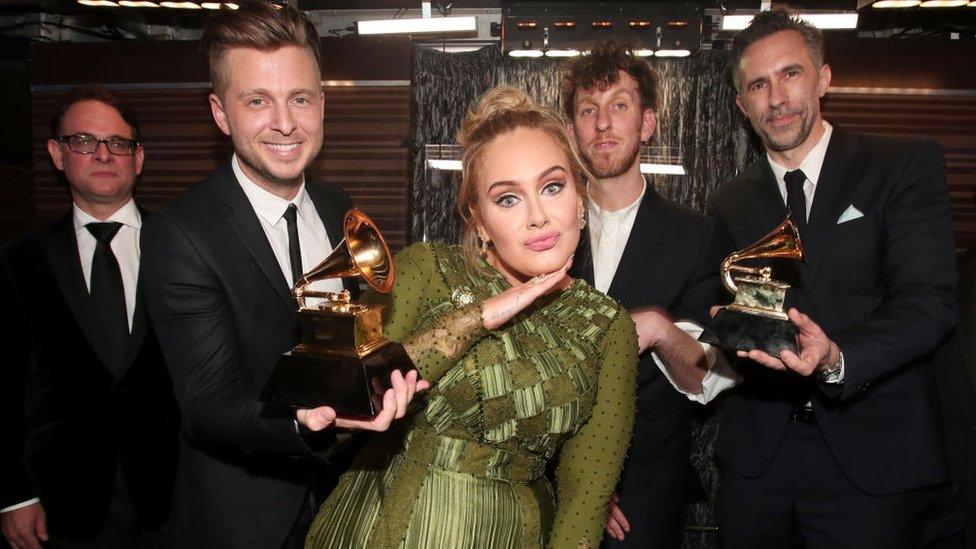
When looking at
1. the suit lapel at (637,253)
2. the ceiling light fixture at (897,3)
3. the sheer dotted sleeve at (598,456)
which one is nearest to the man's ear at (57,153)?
the suit lapel at (637,253)

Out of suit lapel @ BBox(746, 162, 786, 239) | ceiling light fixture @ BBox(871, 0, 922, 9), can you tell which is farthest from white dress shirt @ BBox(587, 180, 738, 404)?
ceiling light fixture @ BBox(871, 0, 922, 9)

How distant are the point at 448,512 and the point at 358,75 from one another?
14.6ft

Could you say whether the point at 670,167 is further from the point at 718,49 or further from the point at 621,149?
the point at 621,149

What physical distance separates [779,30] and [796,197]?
729 millimetres

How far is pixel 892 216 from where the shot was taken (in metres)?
2.63

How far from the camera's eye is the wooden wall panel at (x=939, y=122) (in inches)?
212

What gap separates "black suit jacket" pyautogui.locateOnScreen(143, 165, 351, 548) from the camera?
2.07 meters

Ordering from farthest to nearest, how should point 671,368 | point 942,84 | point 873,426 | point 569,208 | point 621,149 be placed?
point 942,84 → point 621,149 → point 671,368 → point 873,426 → point 569,208

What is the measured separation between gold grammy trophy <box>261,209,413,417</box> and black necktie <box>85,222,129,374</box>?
1.38 metres

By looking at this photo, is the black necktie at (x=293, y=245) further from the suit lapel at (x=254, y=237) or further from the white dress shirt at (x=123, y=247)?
the white dress shirt at (x=123, y=247)

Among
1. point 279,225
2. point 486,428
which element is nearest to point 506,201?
point 486,428

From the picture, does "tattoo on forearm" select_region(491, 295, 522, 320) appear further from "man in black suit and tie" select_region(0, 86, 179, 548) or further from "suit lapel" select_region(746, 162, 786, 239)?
"man in black suit and tie" select_region(0, 86, 179, 548)

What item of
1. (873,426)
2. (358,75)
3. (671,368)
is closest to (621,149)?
(671,368)

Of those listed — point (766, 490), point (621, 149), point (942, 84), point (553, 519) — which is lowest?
point (766, 490)
